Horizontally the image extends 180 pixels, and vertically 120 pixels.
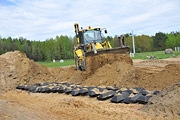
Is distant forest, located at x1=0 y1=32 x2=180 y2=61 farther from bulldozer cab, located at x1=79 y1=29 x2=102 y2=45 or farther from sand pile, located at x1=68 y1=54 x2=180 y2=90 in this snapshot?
sand pile, located at x1=68 y1=54 x2=180 y2=90

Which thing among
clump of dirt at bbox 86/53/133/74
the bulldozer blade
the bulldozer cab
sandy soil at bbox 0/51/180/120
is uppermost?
the bulldozer cab

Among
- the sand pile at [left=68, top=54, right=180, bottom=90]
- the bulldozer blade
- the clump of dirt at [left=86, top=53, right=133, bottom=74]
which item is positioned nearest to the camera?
the sand pile at [left=68, top=54, right=180, bottom=90]

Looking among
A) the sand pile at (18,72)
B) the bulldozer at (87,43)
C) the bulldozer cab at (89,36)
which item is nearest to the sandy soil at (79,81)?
the sand pile at (18,72)

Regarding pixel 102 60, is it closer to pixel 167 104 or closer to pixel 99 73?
pixel 99 73

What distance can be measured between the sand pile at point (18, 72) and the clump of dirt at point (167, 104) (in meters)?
9.55

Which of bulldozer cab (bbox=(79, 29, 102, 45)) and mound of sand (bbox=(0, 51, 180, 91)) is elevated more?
bulldozer cab (bbox=(79, 29, 102, 45))

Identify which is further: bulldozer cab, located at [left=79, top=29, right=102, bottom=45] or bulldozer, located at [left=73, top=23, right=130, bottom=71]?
bulldozer cab, located at [left=79, top=29, right=102, bottom=45]

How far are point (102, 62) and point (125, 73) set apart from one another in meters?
2.00

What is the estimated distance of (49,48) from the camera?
71.0 metres

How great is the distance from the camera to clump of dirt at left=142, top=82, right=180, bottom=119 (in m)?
4.89

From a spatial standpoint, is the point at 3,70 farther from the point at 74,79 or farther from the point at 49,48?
the point at 49,48

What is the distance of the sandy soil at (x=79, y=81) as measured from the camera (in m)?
5.52

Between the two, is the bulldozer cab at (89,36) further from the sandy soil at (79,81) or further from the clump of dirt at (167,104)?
the clump of dirt at (167,104)

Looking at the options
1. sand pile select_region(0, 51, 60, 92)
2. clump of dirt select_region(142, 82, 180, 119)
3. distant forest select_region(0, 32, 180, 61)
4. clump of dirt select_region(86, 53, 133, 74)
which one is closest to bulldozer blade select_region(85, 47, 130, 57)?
clump of dirt select_region(86, 53, 133, 74)
